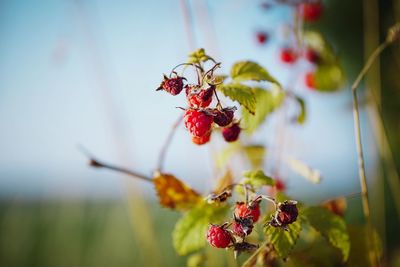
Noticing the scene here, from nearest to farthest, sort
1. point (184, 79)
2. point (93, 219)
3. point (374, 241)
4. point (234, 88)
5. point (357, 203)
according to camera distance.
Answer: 1. point (184, 79)
2. point (234, 88)
3. point (374, 241)
4. point (93, 219)
5. point (357, 203)

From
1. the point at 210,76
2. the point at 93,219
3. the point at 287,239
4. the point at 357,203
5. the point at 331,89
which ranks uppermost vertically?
the point at 210,76

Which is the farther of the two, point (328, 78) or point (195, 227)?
point (328, 78)

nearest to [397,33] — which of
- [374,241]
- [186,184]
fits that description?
[374,241]

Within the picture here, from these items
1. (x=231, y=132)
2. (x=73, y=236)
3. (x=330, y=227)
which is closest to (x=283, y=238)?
(x=330, y=227)

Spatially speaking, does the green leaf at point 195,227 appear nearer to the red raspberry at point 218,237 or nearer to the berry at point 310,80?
the red raspberry at point 218,237

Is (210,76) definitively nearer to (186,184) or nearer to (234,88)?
(234,88)

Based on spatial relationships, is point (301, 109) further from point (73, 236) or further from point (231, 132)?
point (73, 236)
